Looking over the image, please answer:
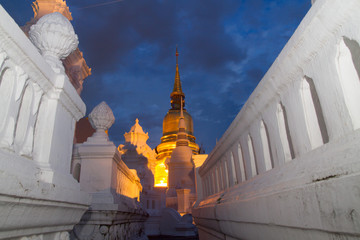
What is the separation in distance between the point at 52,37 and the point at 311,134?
240 centimetres

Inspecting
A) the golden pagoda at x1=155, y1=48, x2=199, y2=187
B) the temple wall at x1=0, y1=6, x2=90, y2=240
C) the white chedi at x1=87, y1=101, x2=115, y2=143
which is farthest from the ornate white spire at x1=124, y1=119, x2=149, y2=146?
the temple wall at x1=0, y1=6, x2=90, y2=240

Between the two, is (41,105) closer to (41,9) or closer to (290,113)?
(290,113)

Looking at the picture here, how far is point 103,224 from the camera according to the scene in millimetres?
4645

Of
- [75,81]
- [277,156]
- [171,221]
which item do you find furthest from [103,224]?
[171,221]

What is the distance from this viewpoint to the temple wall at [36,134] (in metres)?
1.74

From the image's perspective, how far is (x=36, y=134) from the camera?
7.51 feet

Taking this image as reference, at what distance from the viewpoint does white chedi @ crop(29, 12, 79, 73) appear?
2.60 meters

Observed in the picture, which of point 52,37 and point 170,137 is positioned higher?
point 170,137

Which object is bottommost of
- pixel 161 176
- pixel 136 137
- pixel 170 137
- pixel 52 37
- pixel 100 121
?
pixel 52 37

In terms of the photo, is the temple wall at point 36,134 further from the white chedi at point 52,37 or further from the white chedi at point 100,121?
the white chedi at point 100,121

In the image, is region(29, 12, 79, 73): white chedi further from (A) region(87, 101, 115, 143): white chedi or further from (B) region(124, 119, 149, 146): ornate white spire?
(B) region(124, 119, 149, 146): ornate white spire

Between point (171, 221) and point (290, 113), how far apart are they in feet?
47.2

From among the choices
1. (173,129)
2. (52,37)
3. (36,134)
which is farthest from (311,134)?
(173,129)

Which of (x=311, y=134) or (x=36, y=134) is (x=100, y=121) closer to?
(x=36, y=134)
